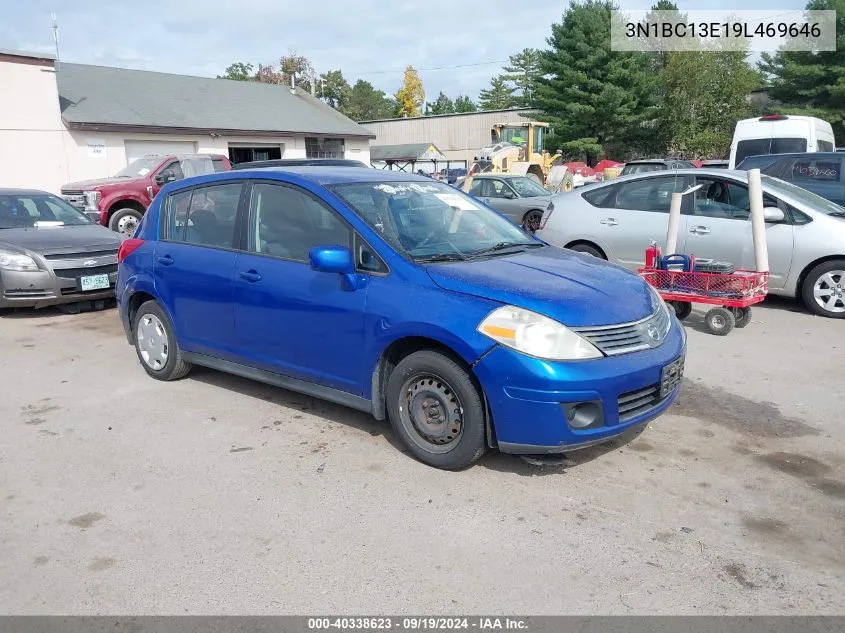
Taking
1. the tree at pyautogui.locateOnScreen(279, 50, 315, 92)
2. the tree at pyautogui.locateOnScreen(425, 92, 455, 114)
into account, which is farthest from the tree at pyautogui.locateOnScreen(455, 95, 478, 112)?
the tree at pyautogui.locateOnScreen(279, 50, 315, 92)

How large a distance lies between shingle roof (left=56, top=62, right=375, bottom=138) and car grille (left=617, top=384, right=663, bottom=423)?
2189cm

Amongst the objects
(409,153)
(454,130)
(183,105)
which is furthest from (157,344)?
(454,130)

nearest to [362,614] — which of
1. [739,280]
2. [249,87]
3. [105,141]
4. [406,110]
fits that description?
[739,280]

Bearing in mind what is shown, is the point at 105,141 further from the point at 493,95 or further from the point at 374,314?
the point at 493,95

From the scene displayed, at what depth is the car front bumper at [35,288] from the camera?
26.6 ft

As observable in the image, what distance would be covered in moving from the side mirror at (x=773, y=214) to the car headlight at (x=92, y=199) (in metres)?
13.1

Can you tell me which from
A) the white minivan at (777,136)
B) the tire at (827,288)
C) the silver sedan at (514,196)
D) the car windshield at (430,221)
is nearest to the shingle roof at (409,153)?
Answer: the white minivan at (777,136)

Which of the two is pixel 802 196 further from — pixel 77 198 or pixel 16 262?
pixel 77 198

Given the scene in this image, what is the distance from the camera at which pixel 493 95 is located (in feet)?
320

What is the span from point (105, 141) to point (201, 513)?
862 inches

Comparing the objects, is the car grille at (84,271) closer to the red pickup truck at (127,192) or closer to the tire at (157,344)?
the tire at (157,344)

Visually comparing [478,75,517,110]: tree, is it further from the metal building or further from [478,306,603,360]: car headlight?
[478,306,603,360]: car headlight

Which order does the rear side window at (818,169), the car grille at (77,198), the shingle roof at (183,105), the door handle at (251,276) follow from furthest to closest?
the shingle roof at (183,105), the car grille at (77,198), the rear side window at (818,169), the door handle at (251,276)

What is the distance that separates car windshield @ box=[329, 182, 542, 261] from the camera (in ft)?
14.3
